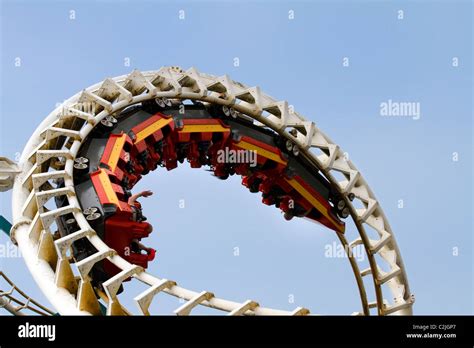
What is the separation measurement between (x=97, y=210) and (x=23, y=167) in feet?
10.8

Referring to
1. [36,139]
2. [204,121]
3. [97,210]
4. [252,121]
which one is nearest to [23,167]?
[36,139]

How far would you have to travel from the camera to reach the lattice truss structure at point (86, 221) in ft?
57.1

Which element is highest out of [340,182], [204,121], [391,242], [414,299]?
[204,121]

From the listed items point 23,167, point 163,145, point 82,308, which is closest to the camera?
point 82,308

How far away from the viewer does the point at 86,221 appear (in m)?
19.2

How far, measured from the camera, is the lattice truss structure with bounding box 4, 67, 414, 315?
1741 cm

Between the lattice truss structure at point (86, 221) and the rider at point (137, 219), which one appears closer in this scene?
the lattice truss structure at point (86, 221)

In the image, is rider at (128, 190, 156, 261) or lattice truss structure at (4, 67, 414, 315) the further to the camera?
rider at (128, 190, 156, 261)

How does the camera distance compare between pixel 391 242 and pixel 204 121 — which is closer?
pixel 204 121
